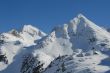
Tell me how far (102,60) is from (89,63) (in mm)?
12012

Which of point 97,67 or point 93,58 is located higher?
point 93,58

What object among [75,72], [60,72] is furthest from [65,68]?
[75,72]

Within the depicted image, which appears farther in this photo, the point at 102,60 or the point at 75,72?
the point at 102,60

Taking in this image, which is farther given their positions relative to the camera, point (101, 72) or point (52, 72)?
point (52, 72)

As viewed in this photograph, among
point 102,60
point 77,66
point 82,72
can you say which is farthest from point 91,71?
point 102,60

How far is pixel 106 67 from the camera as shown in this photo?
175 meters

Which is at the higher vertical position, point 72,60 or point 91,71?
point 72,60

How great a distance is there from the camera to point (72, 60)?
199 m

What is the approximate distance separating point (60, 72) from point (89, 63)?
13.7 meters

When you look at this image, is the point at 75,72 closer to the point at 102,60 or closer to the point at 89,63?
the point at 89,63

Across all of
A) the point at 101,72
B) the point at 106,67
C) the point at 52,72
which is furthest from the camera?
the point at 52,72

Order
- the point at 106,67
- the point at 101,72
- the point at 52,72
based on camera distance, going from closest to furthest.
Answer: the point at 101,72
the point at 106,67
the point at 52,72

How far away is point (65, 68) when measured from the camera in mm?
183625

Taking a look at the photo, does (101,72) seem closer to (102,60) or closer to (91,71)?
(91,71)
